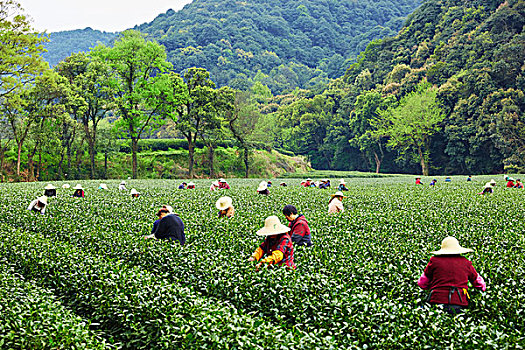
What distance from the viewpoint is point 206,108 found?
46719 mm

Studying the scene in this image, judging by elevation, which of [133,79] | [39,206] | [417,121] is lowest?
[39,206]

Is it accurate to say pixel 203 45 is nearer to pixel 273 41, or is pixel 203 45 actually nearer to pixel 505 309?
pixel 273 41

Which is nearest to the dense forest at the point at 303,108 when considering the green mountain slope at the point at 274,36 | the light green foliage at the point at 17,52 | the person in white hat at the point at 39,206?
the light green foliage at the point at 17,52

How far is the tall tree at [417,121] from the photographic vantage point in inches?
2261

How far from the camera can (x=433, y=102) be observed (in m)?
57.1

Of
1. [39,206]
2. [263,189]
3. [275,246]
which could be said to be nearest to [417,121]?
[263,189]

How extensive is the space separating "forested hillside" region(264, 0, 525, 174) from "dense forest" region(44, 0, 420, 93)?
32.4 metres

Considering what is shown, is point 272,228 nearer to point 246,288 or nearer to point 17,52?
point 246,288

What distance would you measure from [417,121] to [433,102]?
135 inches

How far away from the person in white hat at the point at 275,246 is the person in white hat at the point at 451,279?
2354mm

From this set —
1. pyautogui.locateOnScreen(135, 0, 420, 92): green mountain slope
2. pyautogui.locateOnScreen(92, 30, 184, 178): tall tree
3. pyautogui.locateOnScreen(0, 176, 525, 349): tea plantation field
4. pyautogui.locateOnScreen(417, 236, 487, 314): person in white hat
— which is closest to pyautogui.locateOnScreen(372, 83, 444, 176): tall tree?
pyautogui.locateOnScreen(92, 30, 184, 178): tall tree

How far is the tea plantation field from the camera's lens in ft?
15.5

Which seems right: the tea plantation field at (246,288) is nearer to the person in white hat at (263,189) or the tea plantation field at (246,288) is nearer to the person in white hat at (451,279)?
the person in white hat at (451,279)

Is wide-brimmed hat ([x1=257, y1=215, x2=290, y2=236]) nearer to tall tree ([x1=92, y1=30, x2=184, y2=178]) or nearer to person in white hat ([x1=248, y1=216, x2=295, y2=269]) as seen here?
person in white hat ([x1=248, y1=216, x2=295, y2=269])
